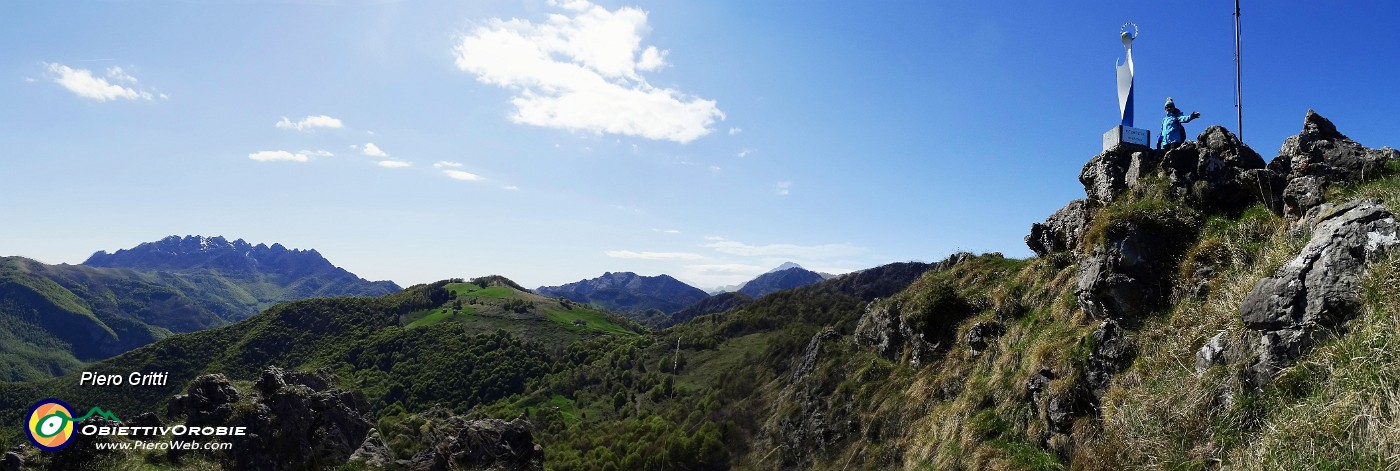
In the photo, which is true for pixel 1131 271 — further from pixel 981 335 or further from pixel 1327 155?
pixel 981 335

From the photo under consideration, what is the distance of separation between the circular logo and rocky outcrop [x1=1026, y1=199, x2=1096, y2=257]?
129ft

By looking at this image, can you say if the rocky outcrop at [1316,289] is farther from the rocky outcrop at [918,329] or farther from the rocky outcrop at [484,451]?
the rocky outcrop at [484,451]

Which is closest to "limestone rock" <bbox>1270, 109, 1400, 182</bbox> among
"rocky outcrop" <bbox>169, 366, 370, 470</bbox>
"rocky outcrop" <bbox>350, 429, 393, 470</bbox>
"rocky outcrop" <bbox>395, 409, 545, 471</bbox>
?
"rocky outcrop" <bbox>395, 409, 545, 471</bbox>

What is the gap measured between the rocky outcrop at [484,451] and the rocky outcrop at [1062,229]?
24581 mm

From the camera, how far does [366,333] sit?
583 ft

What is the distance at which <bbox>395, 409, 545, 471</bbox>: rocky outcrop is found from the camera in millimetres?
27125

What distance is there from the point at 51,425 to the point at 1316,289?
41.4 metres

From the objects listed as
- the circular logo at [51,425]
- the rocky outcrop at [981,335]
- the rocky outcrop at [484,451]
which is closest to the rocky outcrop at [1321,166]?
the rocky outcrop at [981,335]

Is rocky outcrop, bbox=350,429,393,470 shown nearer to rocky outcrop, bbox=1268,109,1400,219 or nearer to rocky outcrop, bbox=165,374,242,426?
rocky outcrop, bbox=165,374,242,426

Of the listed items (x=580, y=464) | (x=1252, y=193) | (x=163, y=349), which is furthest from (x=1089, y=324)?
(x=163, y=349)

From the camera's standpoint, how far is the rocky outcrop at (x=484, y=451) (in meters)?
27.1

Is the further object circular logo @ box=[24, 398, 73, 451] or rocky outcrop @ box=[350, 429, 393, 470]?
rocky outcrop @ box=[350, 429, 393, 470]

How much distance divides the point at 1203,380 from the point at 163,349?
22540cm

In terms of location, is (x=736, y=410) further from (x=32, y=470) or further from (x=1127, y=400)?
(x=32, y=470)
